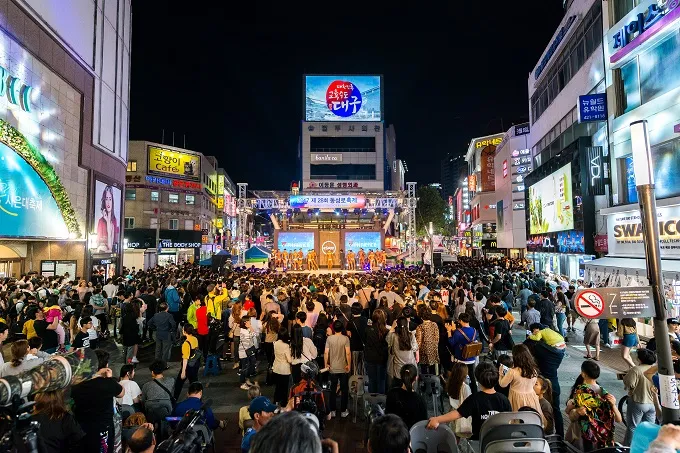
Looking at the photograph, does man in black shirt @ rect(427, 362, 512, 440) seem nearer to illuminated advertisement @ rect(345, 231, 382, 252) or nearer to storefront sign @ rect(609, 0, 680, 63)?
storefront sign @ rect(609, 0, 680, 63)

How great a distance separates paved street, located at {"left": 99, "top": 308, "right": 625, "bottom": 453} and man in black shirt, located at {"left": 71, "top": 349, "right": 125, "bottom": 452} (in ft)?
5.72

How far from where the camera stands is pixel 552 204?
77.0 feet

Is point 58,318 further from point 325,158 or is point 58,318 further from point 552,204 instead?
point 325,158

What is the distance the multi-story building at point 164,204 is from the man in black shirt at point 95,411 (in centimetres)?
3810

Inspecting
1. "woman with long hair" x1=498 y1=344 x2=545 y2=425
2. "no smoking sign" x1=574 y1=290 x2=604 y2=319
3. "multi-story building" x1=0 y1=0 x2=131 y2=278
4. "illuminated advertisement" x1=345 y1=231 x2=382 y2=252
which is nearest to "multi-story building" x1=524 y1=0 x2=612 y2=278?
"illuminated advertisement" x1=345 y1=231 x2=382 y2=252

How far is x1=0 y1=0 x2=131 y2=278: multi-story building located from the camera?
15648mm

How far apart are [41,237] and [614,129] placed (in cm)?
2540

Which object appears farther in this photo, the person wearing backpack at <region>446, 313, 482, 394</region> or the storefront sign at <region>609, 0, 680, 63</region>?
the storefront sign at <region>609, 0, 680, 63</region>

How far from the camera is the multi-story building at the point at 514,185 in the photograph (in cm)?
3684

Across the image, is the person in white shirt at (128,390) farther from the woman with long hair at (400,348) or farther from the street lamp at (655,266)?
the street lamp at (655,266)

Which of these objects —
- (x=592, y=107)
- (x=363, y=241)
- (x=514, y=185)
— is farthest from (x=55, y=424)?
(x=514, y=185)

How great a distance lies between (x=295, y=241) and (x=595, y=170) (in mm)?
23054

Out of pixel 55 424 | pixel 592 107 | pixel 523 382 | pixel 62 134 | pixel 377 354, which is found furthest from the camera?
pixel 62 134

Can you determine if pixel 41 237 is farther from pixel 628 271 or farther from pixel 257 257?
pixel 628 271
